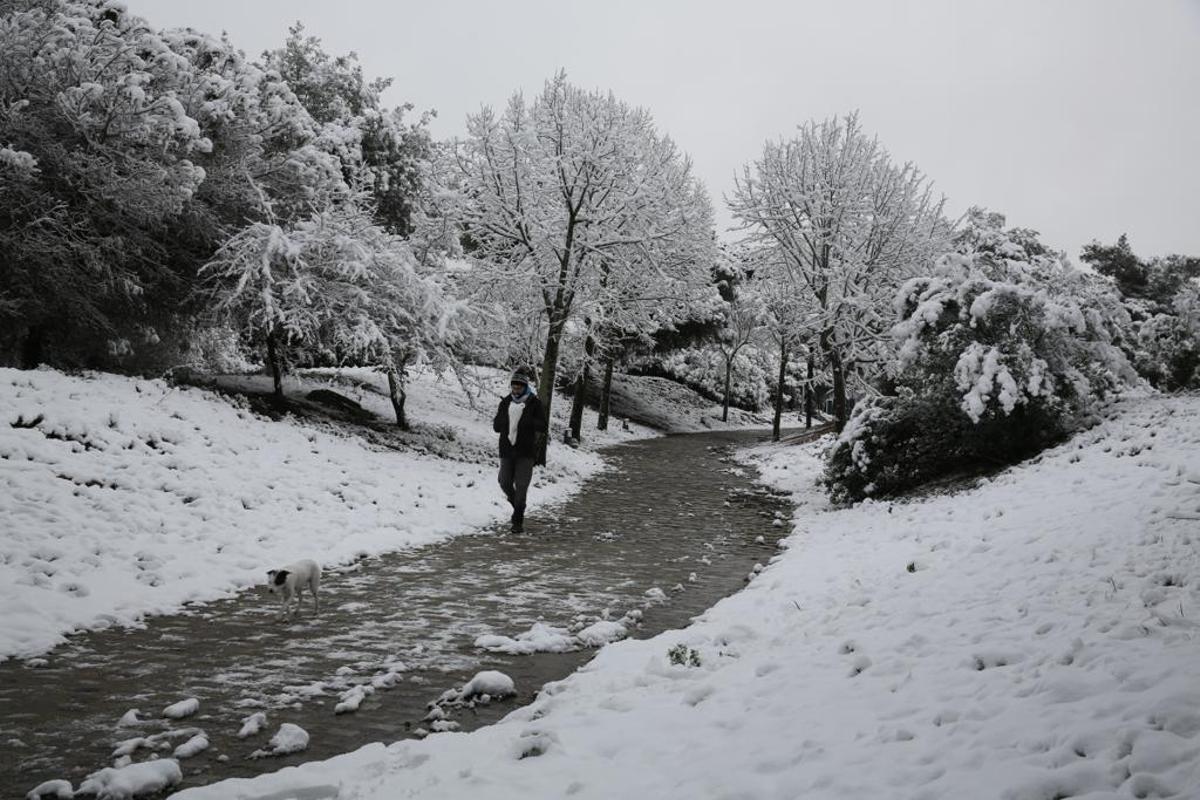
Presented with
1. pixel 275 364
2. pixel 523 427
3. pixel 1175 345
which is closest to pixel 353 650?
pixel 523 427

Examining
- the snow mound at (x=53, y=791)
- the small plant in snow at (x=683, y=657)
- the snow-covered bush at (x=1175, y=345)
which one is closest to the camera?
the snow mound at (x=53, y=791)

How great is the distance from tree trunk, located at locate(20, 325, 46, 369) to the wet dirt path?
369 inches

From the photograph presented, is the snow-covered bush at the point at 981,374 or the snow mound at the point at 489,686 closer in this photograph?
the snow mound at the point at 489,686

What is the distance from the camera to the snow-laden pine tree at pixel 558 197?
648 inches

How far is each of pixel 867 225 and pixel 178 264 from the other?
1788cm

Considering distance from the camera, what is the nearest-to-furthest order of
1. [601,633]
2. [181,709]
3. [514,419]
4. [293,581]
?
[181,709]
[601,633]
[293,581]
[514,419]

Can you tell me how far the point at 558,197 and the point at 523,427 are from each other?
894cm

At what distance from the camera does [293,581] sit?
592 centimetres

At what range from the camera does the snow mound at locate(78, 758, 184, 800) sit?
3.18 metres

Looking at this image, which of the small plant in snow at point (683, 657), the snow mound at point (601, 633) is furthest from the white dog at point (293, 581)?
the small plant in snow at point (683, 657)

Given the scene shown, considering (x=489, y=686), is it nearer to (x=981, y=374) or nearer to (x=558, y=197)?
(x=981, y=374)

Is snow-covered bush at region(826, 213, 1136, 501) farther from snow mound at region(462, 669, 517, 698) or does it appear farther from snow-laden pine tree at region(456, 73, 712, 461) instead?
snow mound at region(462, 669, 517, 698)

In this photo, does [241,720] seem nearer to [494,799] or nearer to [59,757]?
[59,757]

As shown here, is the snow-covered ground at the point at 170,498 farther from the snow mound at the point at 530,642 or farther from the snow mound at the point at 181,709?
the snow mound at the point at 530,642
